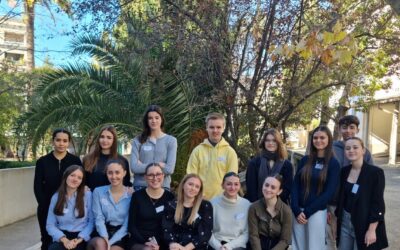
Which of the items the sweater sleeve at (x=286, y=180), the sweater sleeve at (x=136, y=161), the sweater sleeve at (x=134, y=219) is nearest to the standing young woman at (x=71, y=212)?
the sweater sleeve at (x=134, y=219)

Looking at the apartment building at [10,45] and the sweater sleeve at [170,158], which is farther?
the apartment building at [10,45]

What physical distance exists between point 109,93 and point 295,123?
15.5 ft

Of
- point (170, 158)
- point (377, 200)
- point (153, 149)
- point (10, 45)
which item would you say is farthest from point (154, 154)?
point (10, 45)

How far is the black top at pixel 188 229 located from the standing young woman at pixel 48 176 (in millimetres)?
1394

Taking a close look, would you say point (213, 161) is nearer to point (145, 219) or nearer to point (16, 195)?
point (145, 219)

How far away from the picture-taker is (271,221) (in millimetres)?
4762

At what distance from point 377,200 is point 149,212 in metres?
2.30

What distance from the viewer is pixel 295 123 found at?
11.4 m

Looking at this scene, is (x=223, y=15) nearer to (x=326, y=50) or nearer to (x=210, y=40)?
(x=210, y=40)

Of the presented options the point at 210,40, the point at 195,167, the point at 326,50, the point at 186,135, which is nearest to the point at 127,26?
the point at 210,40

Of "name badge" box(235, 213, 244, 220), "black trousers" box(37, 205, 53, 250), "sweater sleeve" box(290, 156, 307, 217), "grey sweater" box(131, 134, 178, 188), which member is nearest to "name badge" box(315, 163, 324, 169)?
"sweater sleeve" box(290, 156, 307, 217)

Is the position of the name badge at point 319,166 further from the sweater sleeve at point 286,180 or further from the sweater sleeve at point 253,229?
the sweater sleeve at point 253,229

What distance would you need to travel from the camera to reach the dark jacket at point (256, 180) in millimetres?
5113

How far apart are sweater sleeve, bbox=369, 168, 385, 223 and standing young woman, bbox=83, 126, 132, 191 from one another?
2.62 meters
